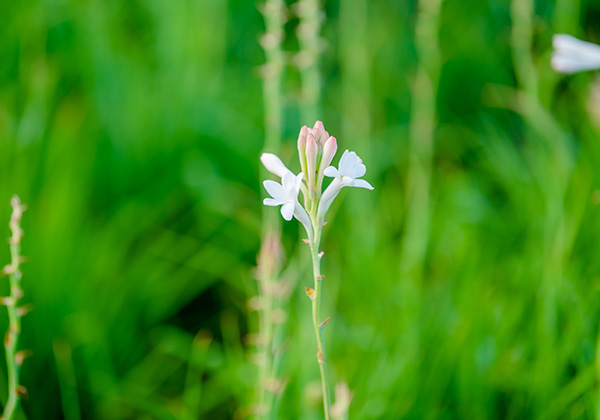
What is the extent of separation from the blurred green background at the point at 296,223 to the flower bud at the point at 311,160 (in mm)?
593

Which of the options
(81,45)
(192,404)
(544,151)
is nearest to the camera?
(192,404)

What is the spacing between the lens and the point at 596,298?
156cm

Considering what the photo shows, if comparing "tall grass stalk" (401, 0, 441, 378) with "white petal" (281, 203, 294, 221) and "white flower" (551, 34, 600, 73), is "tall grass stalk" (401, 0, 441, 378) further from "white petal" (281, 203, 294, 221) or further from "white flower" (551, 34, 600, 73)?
"white petal" (281, 203, 294, 221)

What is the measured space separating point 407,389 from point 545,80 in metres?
1.55

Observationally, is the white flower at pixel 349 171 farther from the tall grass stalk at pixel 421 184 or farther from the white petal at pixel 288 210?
the tall grass stalk at pixel 421 184

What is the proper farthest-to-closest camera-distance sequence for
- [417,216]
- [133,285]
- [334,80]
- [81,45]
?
1. [334,80]
2. [81,45]
3. [417,216]
4. [133,285]

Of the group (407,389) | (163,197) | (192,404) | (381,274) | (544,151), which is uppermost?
(544,151)

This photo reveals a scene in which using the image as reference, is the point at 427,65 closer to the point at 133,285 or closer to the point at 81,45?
the point at 133,285

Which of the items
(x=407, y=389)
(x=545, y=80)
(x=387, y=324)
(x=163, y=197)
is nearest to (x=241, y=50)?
(x=163, y=197)

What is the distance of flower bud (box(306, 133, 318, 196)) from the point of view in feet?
2.15

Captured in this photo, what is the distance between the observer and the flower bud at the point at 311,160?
0.66 meters

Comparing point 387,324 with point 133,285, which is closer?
point 387,324

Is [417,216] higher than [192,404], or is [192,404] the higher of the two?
[417,216]

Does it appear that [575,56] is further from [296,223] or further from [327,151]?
[296,223]
